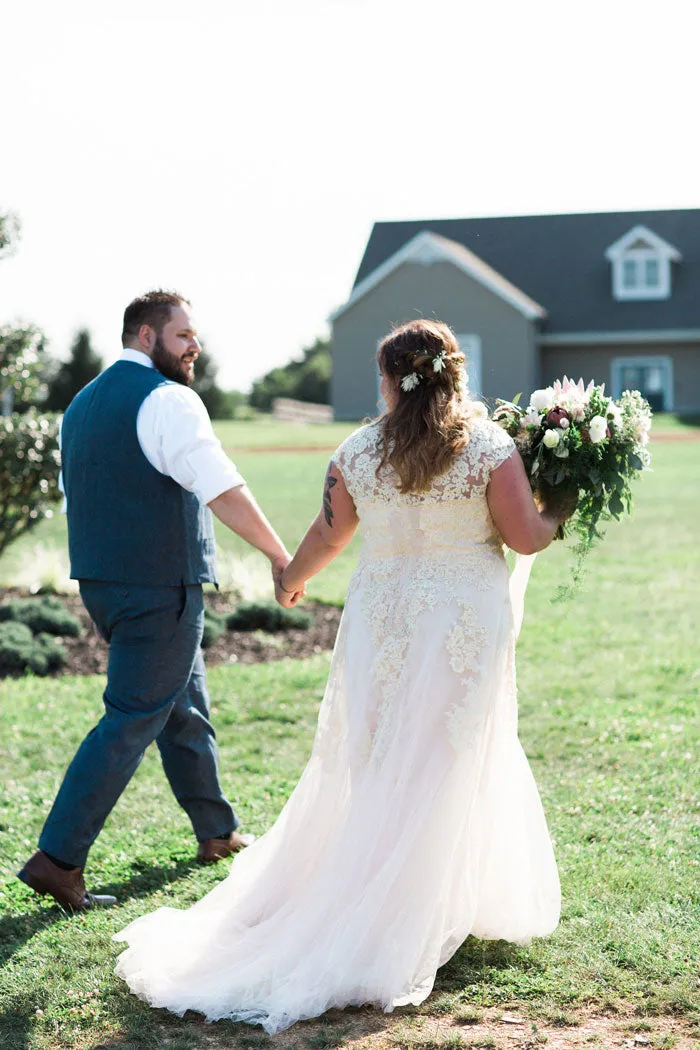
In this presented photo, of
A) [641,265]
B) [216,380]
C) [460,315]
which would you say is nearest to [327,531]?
[460,315]

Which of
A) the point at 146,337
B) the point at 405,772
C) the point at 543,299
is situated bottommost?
the point at 405,772

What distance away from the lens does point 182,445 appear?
479cm

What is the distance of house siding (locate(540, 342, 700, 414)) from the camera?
124ft

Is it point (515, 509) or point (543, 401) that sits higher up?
point (543, 401)

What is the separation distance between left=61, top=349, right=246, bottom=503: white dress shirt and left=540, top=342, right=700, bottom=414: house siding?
111 feet

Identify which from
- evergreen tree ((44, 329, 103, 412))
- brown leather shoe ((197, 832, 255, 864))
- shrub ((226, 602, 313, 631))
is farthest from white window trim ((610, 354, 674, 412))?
brown leather shoe ((197, 832, 255, 864))

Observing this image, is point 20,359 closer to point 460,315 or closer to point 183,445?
point 183,445

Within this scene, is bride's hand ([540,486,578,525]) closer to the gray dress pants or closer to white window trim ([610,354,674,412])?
the gray dress pants

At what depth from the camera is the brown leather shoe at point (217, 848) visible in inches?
216

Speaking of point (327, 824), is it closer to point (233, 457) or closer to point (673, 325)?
point (233, 457)

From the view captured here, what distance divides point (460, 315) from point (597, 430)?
32925mm

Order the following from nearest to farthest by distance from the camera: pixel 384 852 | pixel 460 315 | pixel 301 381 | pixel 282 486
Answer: pixel 384 852
pixel 282 486
pixel 460 315
pixel 301 381

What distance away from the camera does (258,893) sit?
4.43 metres

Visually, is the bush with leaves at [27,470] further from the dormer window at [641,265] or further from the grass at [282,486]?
the dormer window at [641,265]
